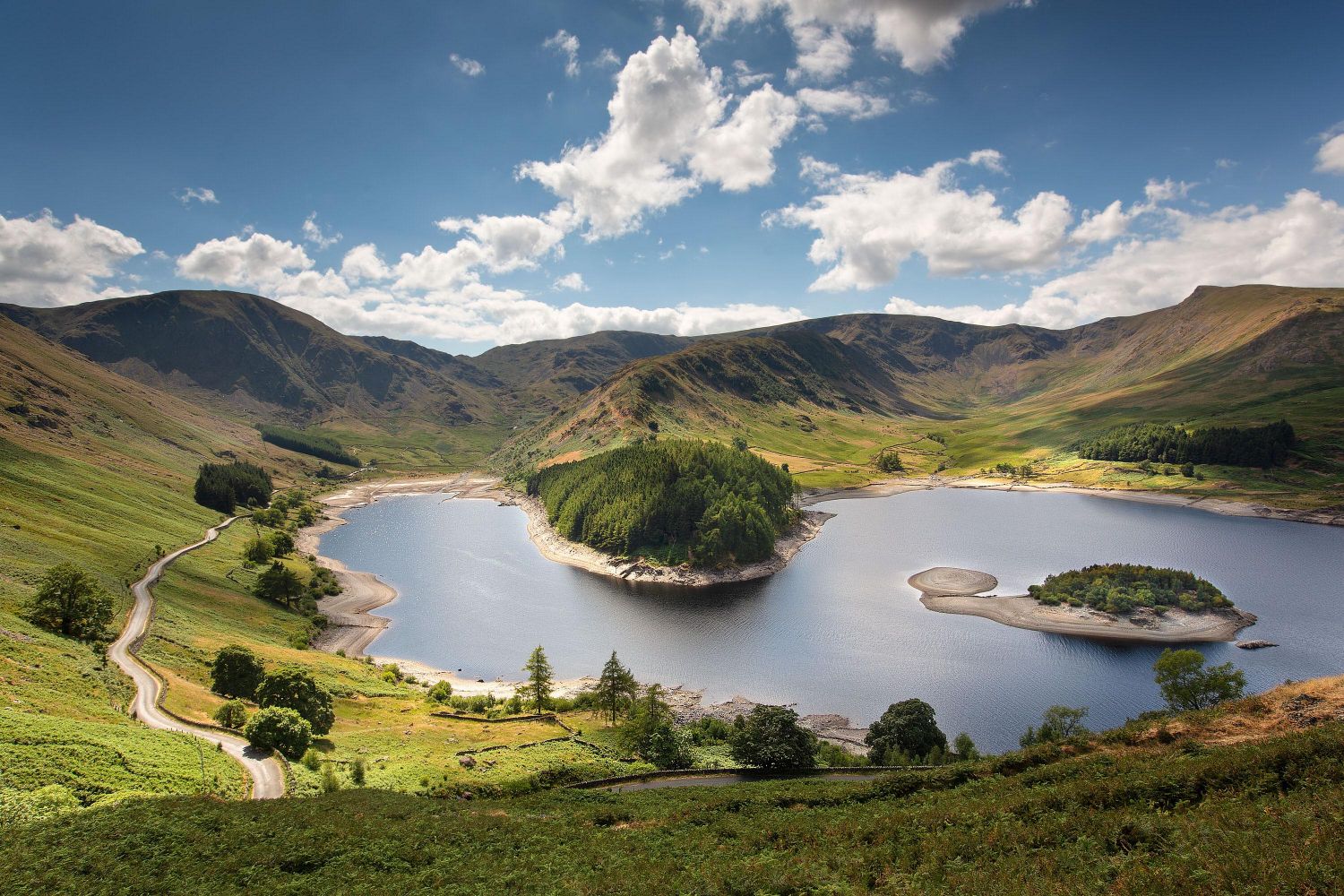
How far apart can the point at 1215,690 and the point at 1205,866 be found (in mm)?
57397

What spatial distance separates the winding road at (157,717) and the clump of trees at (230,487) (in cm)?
10970

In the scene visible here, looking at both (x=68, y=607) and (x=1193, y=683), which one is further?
(x=1193, y=683)

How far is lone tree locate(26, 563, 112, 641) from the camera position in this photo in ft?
174

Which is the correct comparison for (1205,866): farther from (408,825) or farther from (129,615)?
(129,615)

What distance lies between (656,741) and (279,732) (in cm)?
2871

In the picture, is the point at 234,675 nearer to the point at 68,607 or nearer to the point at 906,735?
the point at 68,607

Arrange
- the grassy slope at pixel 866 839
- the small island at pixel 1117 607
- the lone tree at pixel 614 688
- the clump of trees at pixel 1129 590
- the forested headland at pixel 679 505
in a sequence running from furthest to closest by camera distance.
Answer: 1. the forested headland at pixel 679 505
2. the clump of trees at pixel 1129 590
3. the small island at pixel 1117 607
4. the lone tree at pixel 614 688
5. the grassy slope at pixel 866 839

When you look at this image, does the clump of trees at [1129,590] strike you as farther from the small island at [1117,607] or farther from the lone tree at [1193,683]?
the lone tree at [1193,683]

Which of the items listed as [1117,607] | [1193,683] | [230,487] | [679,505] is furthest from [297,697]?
[230,487]

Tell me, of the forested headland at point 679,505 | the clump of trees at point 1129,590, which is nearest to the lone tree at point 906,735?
Result: the clump of trees at point 1129,590

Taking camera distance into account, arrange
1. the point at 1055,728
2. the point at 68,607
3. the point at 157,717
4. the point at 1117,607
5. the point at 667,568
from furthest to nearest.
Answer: the point at 667,568 < the point at 1117,607 < the point at 68,607 < the point at 1055,728 < the point at 157,717

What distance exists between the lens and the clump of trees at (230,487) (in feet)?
525

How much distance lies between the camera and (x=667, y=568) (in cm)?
12431

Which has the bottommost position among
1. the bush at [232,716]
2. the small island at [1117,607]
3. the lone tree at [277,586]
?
the lone tree at [277,586]
